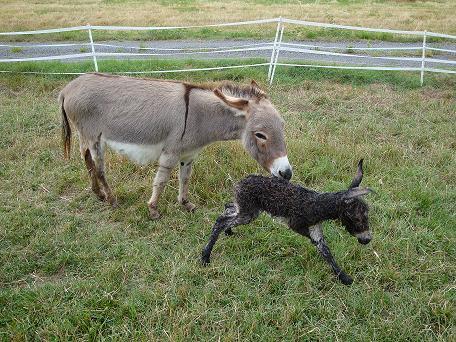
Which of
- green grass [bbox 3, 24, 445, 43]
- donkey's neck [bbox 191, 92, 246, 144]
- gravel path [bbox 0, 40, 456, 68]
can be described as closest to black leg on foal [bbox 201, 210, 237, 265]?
donkey's neck [bbox 191, 92, 246, 144]

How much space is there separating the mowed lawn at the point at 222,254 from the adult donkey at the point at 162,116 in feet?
2.19

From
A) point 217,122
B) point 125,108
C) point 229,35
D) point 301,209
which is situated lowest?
point 229,35

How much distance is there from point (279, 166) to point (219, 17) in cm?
1564

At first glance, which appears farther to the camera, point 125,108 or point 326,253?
point 125,108

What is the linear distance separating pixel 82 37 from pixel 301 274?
13.9 meters

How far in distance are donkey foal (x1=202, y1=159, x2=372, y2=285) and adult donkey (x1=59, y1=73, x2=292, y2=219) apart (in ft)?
1.55

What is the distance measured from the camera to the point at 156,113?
4062mm

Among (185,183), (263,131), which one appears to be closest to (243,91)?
(263,131)

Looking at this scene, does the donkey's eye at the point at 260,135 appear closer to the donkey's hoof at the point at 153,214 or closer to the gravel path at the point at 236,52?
the donkey's hoof at the point at 153,214

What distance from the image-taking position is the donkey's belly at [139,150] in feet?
13.6

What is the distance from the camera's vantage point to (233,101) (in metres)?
3.86

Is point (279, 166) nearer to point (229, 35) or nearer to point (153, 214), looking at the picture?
point (153, 214)

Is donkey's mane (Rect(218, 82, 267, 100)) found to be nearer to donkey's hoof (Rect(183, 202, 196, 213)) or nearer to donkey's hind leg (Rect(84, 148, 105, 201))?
donkey's hoof (Rect(183, 202, 196, 213))

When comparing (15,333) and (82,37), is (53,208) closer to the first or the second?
(15,333)
